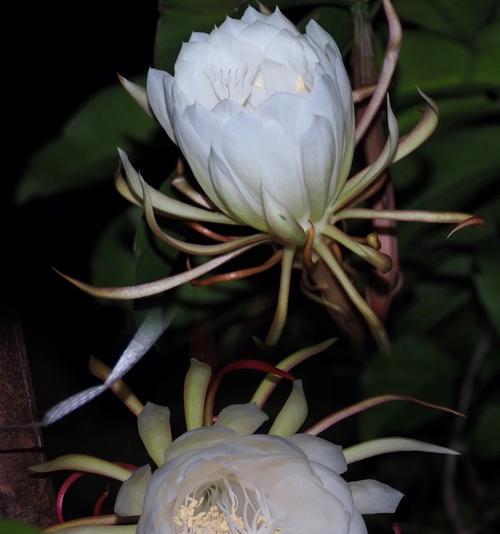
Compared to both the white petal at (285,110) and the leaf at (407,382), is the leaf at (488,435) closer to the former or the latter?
the leaf at (407,382)

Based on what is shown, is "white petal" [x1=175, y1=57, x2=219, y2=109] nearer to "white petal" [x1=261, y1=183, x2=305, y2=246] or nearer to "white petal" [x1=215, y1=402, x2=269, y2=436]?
"white petal" [x1=261, y1=183, x2=305, y2=246]

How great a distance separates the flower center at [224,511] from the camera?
2.24ft

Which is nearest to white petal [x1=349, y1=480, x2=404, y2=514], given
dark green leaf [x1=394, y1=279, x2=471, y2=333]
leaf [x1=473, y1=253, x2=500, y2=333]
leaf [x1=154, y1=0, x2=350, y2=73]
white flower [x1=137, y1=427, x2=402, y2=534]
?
white flower [x1=137, y1=427, x2=402, y2=534]

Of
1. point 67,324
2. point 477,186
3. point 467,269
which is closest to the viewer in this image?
point 477,186

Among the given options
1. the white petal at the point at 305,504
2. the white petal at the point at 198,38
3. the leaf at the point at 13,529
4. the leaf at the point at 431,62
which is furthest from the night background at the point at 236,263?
the leaf at the point at 13,529

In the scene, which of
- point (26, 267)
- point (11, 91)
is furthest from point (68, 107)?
point (26, 267)

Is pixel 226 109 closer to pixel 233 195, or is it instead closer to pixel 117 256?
pixel 233 195

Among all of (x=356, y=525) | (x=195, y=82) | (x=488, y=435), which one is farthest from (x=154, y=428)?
(x=488, y=435)

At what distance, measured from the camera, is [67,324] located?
168 cm

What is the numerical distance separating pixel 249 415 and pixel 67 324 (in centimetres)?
108

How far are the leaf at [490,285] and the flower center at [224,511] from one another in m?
0.53

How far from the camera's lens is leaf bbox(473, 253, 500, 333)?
1191 millimetres

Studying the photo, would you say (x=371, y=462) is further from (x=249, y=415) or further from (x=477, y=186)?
(x=249, y=415)

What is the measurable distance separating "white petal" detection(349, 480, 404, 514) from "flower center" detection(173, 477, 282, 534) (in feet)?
0.20
